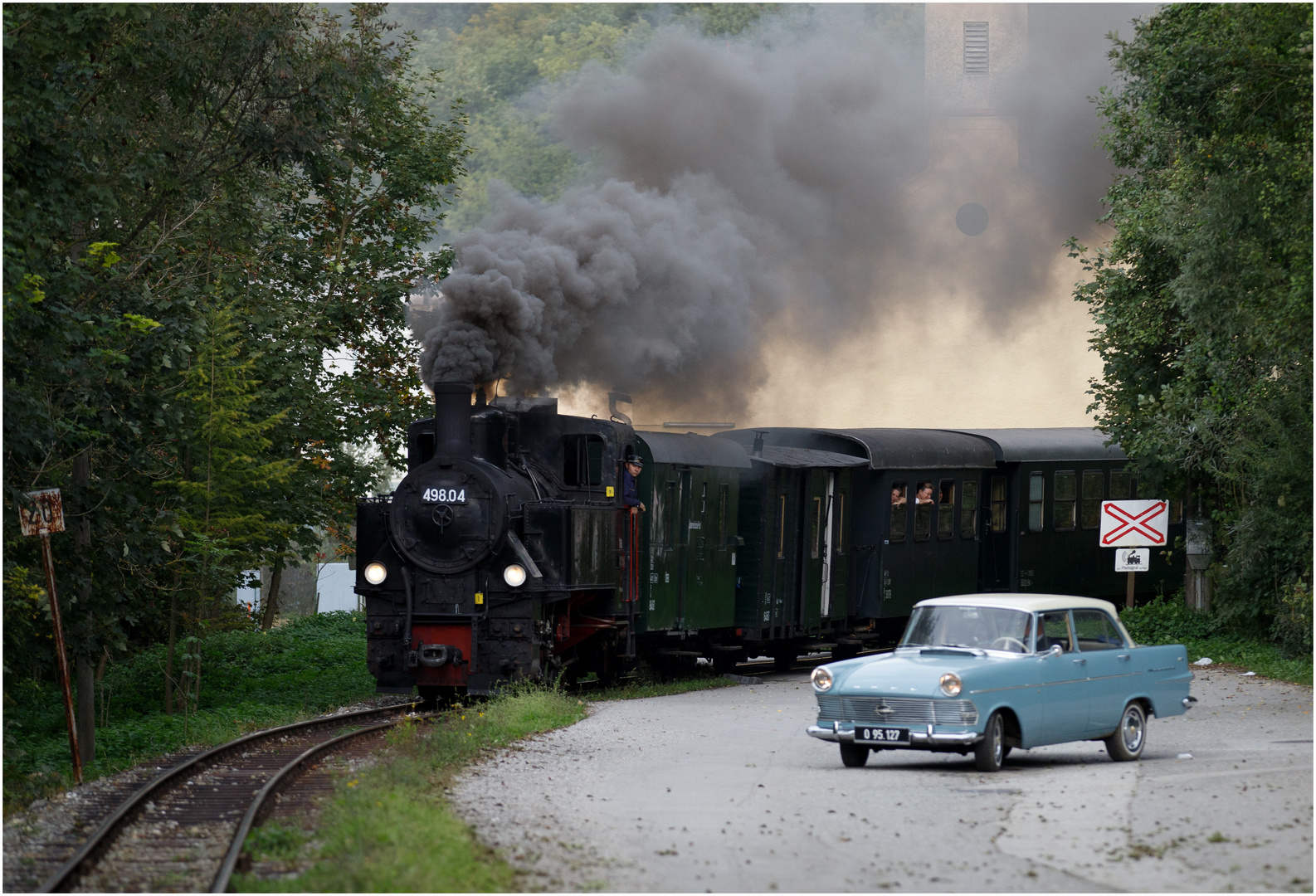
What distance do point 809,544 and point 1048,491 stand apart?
592 centimetres

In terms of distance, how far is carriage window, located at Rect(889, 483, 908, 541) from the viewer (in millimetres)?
21594

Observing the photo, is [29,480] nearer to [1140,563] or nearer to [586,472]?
[586,472]

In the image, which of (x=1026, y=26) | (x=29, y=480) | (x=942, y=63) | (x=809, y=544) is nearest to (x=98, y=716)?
(x=29, y=480)

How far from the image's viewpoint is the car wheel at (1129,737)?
1212cm

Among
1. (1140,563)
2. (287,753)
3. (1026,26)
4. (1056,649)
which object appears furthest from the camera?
(1026,26)

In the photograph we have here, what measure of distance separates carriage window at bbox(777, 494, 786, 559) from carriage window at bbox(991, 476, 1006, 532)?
5.35 meters

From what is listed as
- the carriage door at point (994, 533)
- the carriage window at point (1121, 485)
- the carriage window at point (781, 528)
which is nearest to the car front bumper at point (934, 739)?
the carriage window at point (781, 528)

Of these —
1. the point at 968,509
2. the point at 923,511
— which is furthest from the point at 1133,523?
the point at 968,509

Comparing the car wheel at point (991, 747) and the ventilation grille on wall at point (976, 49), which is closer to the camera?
the car wheel at point (991, 747)

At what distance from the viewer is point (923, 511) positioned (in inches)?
876

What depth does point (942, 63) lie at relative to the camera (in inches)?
1512

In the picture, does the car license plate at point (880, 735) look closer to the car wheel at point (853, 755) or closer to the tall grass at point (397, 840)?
the car wheel at point (853, 755)

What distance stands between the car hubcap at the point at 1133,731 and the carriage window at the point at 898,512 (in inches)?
364

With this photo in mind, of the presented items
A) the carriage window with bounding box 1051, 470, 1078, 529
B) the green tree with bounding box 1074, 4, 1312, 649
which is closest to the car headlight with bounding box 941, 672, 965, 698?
the green tree with bounding box 1074, 4, 1312, 649
